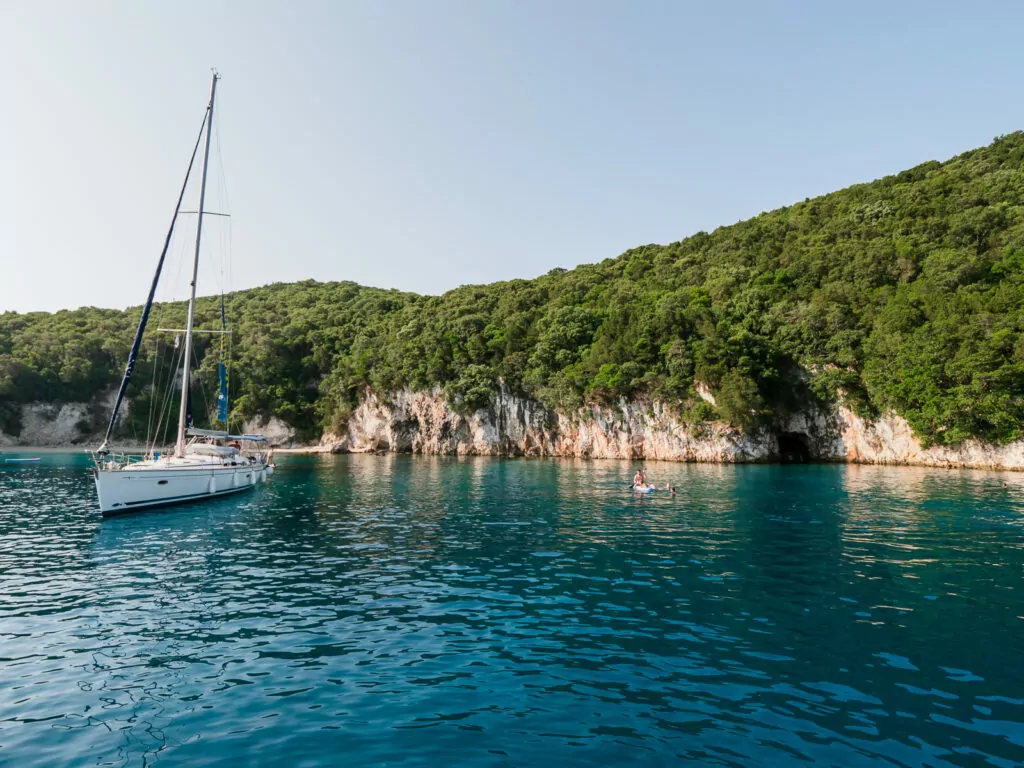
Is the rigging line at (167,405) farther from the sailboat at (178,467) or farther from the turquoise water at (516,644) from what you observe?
the turquoise water at (516,644)

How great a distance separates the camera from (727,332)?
208 ft

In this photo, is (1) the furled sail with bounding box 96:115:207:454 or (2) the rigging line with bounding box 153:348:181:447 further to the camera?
(2) the rigging line with bounding box 153:348:181:447

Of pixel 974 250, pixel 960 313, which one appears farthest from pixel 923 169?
pixel 960 313

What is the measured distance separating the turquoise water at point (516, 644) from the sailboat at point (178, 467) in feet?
8.59

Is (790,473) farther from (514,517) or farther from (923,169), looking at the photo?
(923,169)

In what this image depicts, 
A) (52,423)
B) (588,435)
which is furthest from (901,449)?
(52,423)

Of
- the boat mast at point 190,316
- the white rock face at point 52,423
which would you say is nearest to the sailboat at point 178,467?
the boat mast at point 190,316

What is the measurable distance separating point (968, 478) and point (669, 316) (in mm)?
34268

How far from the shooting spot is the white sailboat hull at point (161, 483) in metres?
25.0

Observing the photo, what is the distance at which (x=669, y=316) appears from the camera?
67.2 metres

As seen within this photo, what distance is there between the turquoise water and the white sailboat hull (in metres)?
2.22

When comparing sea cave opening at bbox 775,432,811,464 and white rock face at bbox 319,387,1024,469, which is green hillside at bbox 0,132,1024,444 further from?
sea cave opening at bbox 775,432,811,464

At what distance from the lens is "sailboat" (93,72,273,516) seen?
25188 mm

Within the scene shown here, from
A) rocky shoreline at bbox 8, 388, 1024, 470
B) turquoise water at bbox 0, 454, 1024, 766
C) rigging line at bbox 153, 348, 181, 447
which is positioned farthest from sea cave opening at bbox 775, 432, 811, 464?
rigging line at bbox 153, 348, 181, 447
